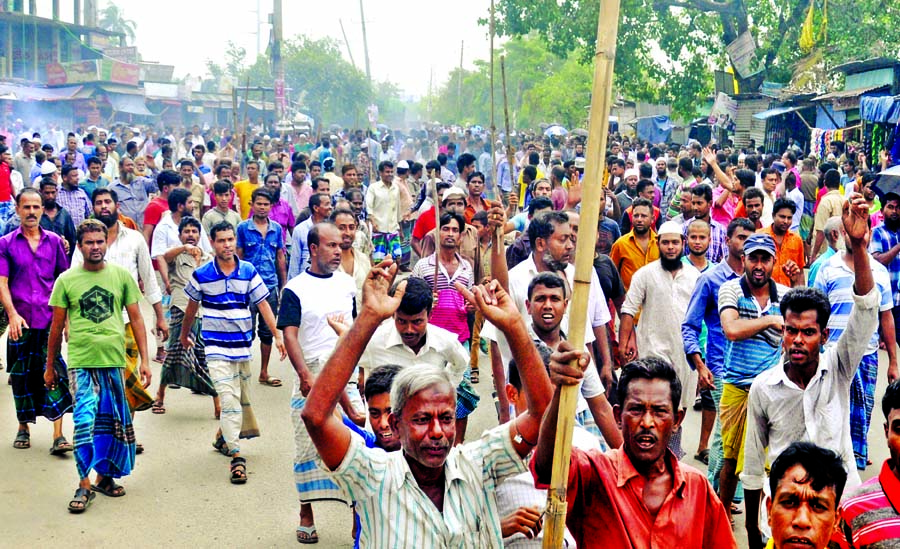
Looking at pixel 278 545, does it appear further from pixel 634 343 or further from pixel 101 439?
pixel 634 343

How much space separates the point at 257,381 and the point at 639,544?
731 cm

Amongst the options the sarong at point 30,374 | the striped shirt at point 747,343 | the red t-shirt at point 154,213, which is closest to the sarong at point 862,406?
the striped shirt at point 747,343

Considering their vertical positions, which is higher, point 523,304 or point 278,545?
point 523,304

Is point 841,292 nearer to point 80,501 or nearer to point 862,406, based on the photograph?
point 862,406

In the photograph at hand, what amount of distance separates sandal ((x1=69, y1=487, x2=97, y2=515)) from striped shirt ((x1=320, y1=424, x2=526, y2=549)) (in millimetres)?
3937

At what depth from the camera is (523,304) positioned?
6367 millimetres

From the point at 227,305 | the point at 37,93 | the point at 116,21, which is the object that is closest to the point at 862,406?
the point at 227,305

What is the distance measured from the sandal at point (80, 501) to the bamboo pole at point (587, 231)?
439 centimetres

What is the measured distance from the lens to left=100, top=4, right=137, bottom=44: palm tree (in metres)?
95.8

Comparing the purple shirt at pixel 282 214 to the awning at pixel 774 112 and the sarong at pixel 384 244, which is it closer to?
the sarong at pixel 384 244

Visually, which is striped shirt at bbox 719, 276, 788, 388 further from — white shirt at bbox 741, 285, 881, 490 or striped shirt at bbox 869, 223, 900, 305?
striped shirt at bbox 869, 223, 900, 305

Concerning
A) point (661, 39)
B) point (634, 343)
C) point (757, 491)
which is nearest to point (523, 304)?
point (634, 343)

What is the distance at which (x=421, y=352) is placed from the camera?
18.7 ft


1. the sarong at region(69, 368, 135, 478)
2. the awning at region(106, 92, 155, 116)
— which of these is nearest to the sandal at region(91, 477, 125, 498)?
the sarong at region(69, 368, 135, 478)
